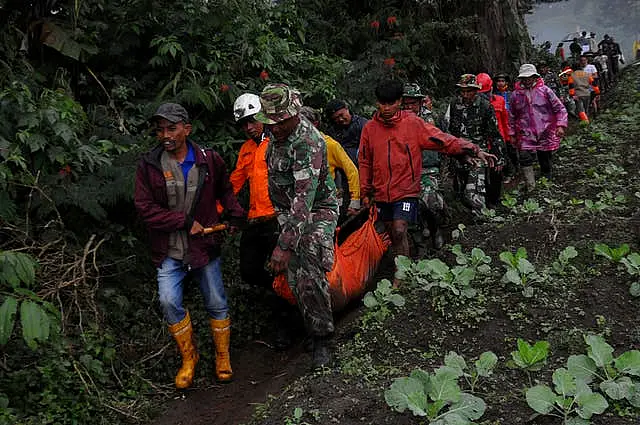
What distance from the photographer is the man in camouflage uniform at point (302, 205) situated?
4.44 metres

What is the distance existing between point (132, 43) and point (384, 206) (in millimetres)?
3742

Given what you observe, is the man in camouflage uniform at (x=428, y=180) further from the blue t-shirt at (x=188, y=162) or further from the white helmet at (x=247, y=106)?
the blue t-shirt at (x=188, y=162)

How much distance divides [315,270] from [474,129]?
4192 millimetres

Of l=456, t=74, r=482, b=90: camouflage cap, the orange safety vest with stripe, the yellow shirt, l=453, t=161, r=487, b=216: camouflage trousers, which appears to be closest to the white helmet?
the orange safety vest with stripe

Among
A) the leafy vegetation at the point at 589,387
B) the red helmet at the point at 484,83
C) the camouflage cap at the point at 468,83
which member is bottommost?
the leafy vegetation at the point at 589,387

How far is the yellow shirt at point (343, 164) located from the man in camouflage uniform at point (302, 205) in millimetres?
1090

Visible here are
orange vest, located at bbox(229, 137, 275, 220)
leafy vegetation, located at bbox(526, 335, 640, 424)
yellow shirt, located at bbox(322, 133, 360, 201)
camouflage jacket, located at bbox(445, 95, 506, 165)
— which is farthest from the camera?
camouflage jacket, located at bbox(445, 95, 506, 165)

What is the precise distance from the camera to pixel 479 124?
8008 millimetres

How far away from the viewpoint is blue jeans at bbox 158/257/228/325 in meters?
4.72

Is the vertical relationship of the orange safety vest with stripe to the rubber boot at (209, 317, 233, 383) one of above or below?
above

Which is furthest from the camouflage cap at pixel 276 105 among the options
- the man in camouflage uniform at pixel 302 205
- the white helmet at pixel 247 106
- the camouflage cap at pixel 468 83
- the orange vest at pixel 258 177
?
the camouflage cap at pixel 468 83

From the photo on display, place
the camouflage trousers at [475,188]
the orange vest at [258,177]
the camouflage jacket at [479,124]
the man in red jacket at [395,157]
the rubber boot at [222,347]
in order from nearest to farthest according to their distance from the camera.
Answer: the rubber boot at [222,347] < the orange vest at [258,177] < the man in red jacket at [395,157] < the camouflage trousers at [475,188] < the camouflage jacket at [479,124]

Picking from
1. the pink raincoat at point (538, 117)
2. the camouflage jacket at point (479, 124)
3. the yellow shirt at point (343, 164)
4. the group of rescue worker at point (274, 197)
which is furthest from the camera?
the pink raincoat at point (538, 117)

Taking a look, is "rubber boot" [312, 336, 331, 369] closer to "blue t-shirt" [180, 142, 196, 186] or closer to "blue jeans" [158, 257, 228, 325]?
"blue jeans" [158, 257, 228, 325]
